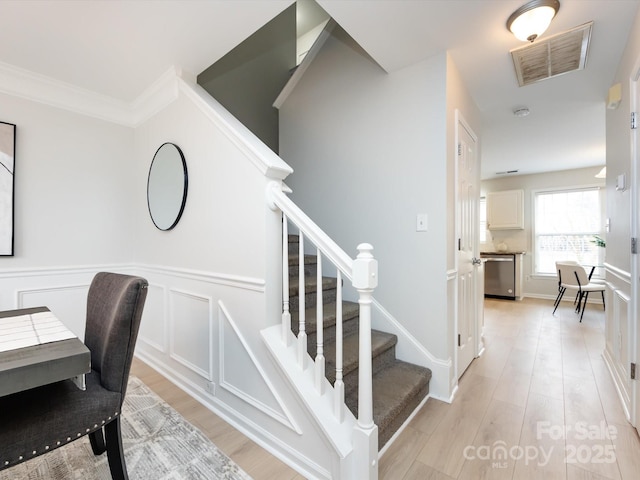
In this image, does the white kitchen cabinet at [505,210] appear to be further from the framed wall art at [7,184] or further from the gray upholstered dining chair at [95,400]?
the framed wall art at [7,184]

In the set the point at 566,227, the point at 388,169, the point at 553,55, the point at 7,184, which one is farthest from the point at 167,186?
the point at 566,227

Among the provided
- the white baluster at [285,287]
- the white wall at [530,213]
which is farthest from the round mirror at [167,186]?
the white wall at [530,213]

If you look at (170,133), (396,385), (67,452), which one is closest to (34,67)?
(170,133)

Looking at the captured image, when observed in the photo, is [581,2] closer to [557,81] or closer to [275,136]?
[557,81]

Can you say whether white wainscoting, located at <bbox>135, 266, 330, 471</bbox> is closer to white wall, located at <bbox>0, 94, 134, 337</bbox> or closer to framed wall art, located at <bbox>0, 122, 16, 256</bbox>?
white wall, located at <bbox>0, 94, 134, 337</bbox>

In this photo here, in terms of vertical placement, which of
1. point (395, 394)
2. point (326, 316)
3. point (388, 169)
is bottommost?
point (395, 394)

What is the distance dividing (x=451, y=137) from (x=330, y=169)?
0.98m

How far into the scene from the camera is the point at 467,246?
8.02 ft

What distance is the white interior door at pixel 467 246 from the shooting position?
86.7 inches

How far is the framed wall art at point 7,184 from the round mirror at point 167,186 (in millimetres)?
869

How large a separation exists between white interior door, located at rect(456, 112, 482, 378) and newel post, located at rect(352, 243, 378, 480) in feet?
4.08

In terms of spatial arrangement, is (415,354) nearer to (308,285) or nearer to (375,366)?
(375,366)

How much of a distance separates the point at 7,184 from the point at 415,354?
3162 mm

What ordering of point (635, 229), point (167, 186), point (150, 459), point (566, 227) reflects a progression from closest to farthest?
point (150, 459) → point (635, 229) → point (167, 186) → point (566, 227)
